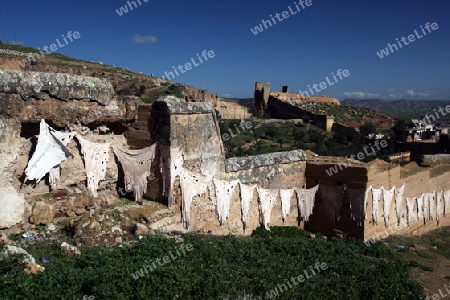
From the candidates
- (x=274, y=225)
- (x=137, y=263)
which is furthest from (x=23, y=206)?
(x=274, y=225)

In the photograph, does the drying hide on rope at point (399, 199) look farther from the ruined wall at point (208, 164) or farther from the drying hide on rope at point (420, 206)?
the ruined wall at point (208, 164)

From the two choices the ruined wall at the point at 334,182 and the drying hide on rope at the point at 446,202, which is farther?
the drying hide on rope at the point at 446,202

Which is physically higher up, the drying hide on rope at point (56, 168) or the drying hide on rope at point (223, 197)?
the drying hide on rope at point (56, 168)

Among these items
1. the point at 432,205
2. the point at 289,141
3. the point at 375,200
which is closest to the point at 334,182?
the point at 375,200

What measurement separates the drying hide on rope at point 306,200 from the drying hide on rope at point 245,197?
1522 mm

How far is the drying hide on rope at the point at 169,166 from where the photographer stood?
7301 millimetres

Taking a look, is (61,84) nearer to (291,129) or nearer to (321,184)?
(321,184)

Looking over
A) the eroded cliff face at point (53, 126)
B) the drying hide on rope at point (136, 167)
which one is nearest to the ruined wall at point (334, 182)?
the drying hide on rope at point (136, 167)

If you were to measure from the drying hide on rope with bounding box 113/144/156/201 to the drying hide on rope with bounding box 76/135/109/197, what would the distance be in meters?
0.32

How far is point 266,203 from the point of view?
8.85 metres

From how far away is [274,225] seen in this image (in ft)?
30.1

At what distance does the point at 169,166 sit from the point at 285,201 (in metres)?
3.32

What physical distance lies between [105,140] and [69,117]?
1.05 m

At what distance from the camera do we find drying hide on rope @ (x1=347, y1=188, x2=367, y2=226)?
29.3 feet
